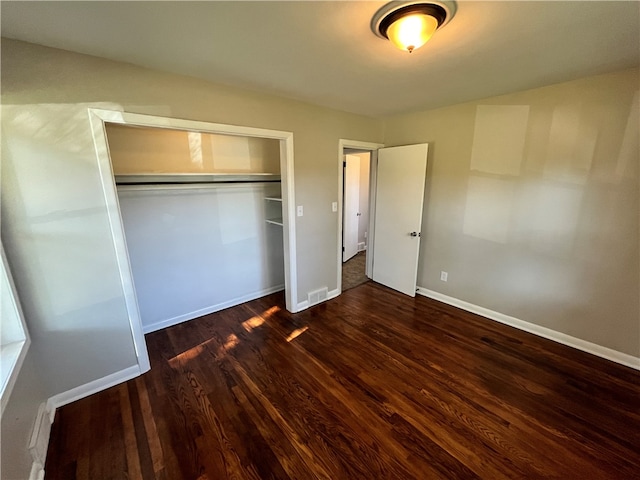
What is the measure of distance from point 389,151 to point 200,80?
2.31 meters

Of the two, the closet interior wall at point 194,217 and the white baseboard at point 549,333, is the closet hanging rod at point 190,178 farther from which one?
the white baseboard at point 549,333

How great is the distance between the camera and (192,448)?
1.54m

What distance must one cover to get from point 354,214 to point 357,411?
380 cm

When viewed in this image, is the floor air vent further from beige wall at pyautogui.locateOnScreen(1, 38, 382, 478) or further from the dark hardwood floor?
beige wall at pyautogui.locateOnScreen(1, 38, 382, 478)

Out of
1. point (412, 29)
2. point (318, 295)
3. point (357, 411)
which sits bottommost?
point (357, 411)

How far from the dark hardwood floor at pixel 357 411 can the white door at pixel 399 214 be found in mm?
1014

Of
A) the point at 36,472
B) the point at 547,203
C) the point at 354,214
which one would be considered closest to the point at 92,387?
the point at 36,472

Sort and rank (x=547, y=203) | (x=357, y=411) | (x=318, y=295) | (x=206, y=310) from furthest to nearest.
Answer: (x=318, y=295), (x=206, y=310), (x=547, y=203), (x=357, y=411)

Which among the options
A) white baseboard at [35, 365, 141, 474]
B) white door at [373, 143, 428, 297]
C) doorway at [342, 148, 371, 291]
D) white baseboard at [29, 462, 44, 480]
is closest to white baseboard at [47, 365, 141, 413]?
→ white baseboard at [35, 365, 141, 474]

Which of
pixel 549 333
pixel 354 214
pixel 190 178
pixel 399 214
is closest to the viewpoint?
pixel 549 333

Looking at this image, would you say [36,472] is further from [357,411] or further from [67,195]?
[357,411]

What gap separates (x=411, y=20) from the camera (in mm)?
1252

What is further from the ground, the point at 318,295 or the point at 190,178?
the point at 190,178

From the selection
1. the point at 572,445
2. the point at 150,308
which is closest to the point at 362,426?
the point at 572,445
